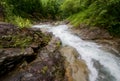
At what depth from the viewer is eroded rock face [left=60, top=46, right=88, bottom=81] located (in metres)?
9.76

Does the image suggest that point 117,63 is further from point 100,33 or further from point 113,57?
point 100,33

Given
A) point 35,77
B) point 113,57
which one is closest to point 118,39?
point 113,57

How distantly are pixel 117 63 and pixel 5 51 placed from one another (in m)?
7.05

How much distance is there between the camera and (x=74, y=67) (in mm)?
10539

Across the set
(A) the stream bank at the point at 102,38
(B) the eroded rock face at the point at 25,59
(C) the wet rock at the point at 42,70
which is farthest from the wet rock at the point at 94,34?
(C) the wet rock at the point at 42,70

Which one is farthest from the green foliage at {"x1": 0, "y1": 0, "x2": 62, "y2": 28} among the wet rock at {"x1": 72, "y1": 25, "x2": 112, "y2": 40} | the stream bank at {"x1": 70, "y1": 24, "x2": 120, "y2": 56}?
the stream bank at {"x1": 70, "y1": 24, "x2": 120, "y2": 56}

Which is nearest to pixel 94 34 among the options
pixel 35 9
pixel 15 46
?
pixel 15 46

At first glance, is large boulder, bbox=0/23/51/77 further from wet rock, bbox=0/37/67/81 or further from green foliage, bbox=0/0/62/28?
green foliage, bbox=0/0/62/28

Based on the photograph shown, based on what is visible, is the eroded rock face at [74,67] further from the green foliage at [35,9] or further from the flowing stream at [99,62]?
the green foliage at [35,9]

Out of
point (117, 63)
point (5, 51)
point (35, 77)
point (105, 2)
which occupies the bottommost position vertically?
point (117, 63)

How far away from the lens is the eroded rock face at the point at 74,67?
976 centimetres

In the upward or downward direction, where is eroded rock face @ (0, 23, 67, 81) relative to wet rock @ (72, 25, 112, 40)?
upward

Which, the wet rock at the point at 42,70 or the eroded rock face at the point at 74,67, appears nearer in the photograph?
the wet rock at the point at 42,70

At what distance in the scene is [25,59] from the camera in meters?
9.55
